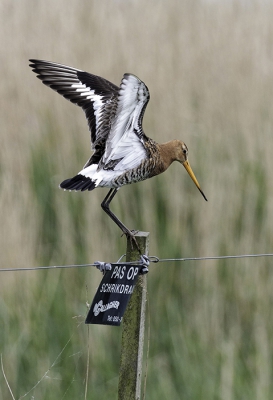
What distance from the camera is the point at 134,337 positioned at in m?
2.12

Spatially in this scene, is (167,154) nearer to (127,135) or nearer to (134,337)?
(127,135)

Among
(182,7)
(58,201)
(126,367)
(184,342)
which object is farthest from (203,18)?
(126,367)

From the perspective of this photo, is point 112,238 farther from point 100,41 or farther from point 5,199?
point 100,41

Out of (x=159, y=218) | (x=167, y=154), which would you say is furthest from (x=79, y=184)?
(x=159, y=218)

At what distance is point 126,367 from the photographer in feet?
7.02

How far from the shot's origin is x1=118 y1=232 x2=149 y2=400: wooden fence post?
6.94ft

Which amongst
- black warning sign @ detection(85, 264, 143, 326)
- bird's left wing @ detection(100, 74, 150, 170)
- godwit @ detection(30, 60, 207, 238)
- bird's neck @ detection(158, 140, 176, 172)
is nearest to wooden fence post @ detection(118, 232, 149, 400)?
black warning sign @ detection(85, 264, 143, 326)

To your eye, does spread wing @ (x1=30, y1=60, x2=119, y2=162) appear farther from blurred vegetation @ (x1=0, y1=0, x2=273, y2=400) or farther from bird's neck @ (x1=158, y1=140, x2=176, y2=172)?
blurred vegetation @ (x1=0, y1=0, x2=273, y2=400)

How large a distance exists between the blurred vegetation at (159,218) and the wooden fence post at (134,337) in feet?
2.69

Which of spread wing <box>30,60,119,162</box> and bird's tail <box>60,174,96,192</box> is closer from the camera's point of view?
bird's tail <box>60,174,96,192</box>

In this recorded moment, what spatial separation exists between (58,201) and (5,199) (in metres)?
0.36

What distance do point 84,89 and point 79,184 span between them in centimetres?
91

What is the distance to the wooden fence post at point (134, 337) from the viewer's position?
2.12m

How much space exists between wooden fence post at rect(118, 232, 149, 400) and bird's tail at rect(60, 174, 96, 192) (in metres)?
0.59
